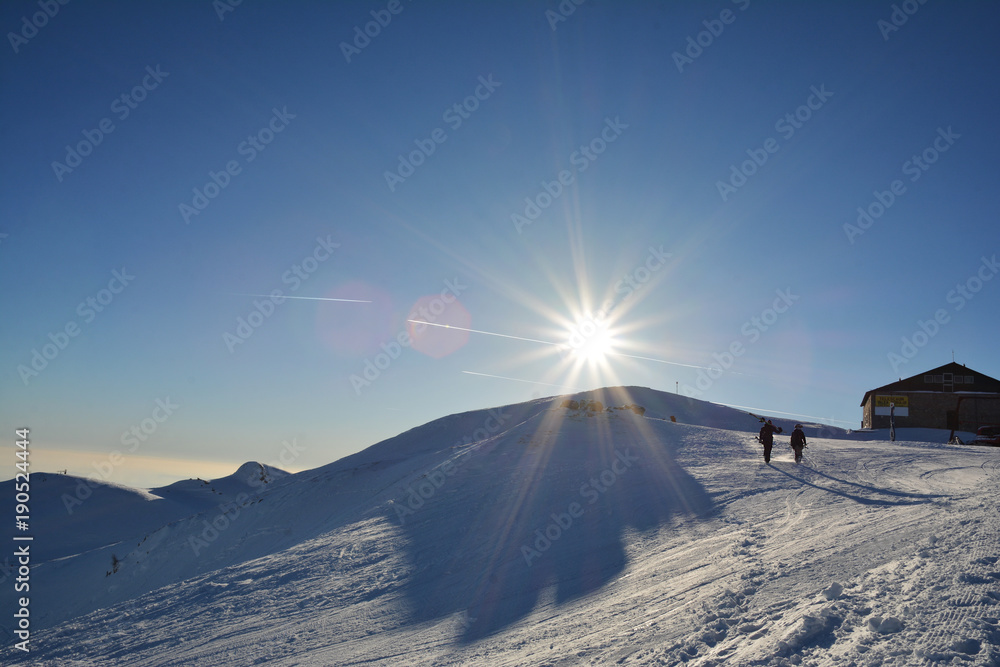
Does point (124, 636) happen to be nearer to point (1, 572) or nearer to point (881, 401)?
point (1, 572)

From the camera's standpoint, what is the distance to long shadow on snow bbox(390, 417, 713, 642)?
8.77 meters

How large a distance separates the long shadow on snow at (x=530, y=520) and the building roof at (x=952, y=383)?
35243 mm

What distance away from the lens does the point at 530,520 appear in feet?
40.6

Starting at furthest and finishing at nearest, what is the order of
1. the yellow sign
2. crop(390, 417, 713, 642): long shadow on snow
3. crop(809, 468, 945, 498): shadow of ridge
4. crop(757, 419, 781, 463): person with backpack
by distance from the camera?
the yellow sign < crop(757, 419, 781, 463): person with backpack < crop(809, 468, 945, 498): shadow of ridge < crop(390, 417, 713, 642): long shadow on snow

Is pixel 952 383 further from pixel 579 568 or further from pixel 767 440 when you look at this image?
pixel 579 568

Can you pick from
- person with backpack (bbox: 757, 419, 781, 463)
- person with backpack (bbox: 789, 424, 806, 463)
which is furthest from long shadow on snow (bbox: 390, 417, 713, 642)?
person with backpack (bbox: 789, 424, 806, 463)

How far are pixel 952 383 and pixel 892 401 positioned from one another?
13.1ft

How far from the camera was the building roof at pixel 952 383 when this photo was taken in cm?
4078

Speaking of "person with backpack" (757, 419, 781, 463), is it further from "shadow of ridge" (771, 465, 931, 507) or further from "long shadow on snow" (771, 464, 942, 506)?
"shadow of ridge" (771, 465, 931, 507)

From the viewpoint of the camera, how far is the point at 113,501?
33812 millimetres

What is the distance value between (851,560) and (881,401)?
45329 mm

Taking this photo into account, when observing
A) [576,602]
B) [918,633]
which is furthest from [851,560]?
[576,602]

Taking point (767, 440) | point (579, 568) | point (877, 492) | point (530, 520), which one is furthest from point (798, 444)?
point (579, 568)

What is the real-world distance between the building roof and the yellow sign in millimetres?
543
